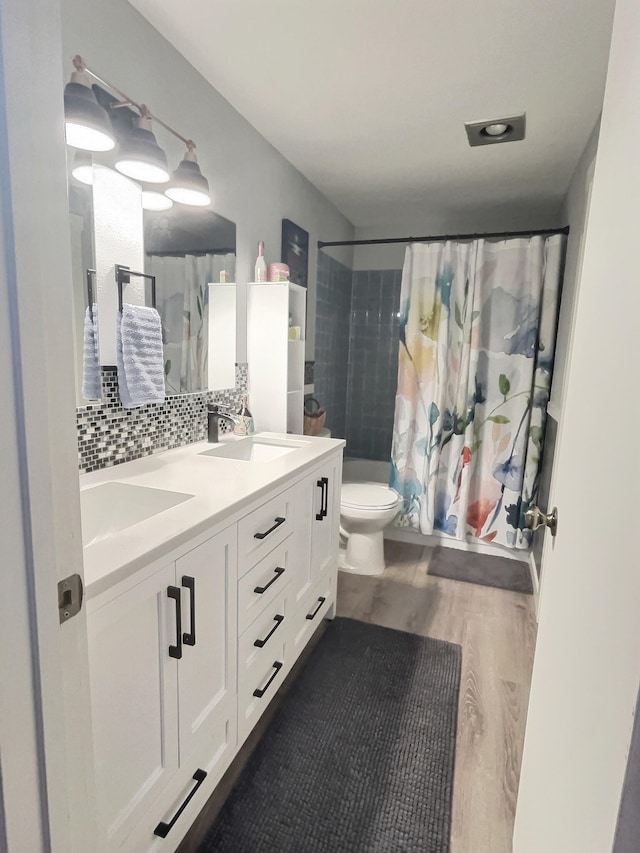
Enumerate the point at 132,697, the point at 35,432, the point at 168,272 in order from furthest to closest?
1. the point at 168,272
2. the point at 132,697
3. the point at 35,432

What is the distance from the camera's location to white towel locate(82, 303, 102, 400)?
54.4 inches

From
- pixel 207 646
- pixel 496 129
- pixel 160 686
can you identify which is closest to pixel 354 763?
pixel 207 646

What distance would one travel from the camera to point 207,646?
1112 mm

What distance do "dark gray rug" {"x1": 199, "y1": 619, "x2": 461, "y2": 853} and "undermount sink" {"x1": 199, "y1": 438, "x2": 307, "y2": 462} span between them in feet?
2.85

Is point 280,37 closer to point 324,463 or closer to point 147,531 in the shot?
point 324,463

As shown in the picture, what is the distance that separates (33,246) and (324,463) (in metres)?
1.45

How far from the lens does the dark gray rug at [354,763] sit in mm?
1197

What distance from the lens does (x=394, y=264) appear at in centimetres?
376

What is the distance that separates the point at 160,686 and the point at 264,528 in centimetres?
51

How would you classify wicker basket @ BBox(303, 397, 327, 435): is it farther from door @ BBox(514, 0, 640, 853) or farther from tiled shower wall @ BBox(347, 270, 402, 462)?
door @ BBox(514, 0, 640, 853)

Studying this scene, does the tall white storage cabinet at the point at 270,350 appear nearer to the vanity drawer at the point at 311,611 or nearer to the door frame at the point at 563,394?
the vanity drawer at the point at 311,611

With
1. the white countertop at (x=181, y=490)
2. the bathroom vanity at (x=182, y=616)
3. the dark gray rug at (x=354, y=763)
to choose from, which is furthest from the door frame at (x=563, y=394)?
the bathroom vanity at (x=182, y=616)

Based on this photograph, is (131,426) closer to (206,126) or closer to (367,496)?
(206,126)

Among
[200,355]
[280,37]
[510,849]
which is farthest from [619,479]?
[280,37]
